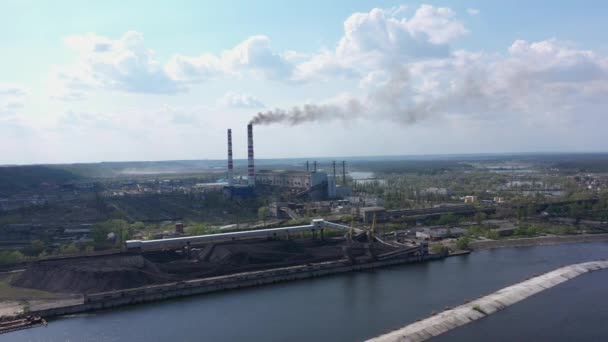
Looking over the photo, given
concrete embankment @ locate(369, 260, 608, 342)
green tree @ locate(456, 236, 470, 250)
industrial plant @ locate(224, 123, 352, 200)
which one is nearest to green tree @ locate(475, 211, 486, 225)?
green tree @ locate(456, 236, 470, 250)

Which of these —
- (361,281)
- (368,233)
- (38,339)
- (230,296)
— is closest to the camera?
(38,339)

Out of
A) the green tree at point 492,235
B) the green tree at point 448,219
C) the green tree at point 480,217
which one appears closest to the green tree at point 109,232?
the green tree at point 448,219

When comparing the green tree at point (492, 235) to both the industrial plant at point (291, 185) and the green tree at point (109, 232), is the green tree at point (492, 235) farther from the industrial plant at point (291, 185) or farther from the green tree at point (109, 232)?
the green tree at point (109, 232)

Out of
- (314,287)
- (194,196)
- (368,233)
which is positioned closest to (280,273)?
A: (314,287)

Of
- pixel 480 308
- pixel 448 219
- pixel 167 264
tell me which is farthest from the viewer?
pixel 448 219

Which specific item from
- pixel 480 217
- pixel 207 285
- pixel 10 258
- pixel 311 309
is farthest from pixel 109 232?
pixel 480 217

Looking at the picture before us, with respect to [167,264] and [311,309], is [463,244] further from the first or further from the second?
[167,264]

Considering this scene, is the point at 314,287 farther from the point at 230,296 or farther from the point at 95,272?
the point at 95,272
